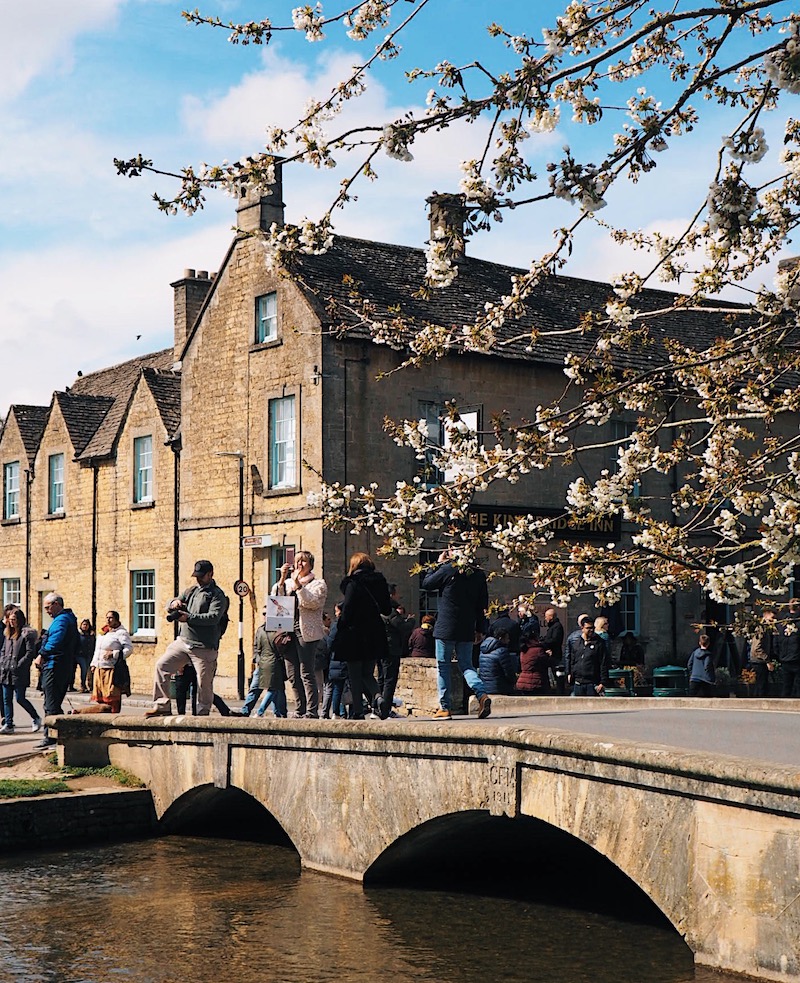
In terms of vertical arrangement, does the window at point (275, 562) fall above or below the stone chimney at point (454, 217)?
below

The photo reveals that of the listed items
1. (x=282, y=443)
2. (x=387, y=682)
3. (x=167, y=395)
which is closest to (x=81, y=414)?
(x=167, y=395)

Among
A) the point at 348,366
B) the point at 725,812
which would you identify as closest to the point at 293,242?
the point at 725,812

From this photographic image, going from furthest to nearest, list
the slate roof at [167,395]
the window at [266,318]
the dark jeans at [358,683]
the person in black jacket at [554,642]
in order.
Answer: the slate roof at [167,395] → the window at [266,318] → the person in black jacket at [554,642] → the dark jeans at [358,683]

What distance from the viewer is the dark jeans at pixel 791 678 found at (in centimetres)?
2031

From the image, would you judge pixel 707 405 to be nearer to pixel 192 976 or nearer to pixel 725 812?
pixel 725 812

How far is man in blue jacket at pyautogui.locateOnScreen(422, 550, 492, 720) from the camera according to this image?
13.8 metres

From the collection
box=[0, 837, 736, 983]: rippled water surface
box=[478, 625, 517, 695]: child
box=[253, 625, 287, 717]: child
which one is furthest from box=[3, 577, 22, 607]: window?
box=[0, 837, 736, 983]: rippled water surface

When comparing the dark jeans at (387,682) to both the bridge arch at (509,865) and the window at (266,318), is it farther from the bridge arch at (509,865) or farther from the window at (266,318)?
the window at (266,318)

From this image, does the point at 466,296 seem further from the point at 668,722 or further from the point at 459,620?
the point at 668,722

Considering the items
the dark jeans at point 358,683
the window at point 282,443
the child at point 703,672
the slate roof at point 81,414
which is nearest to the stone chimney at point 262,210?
the window at point 282,443

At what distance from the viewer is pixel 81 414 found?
3478 cm

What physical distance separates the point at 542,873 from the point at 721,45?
9.50 meters

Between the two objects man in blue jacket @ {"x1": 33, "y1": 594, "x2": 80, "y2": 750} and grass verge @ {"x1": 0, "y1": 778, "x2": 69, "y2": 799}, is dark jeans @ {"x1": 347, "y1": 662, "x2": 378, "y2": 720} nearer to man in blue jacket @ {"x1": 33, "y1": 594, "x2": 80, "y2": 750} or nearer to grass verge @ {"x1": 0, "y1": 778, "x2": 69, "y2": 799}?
grass verge @ {"x1": 0, "y1": 778, "x2": 69, "y2": 799}

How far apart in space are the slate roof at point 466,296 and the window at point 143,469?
260 inches
